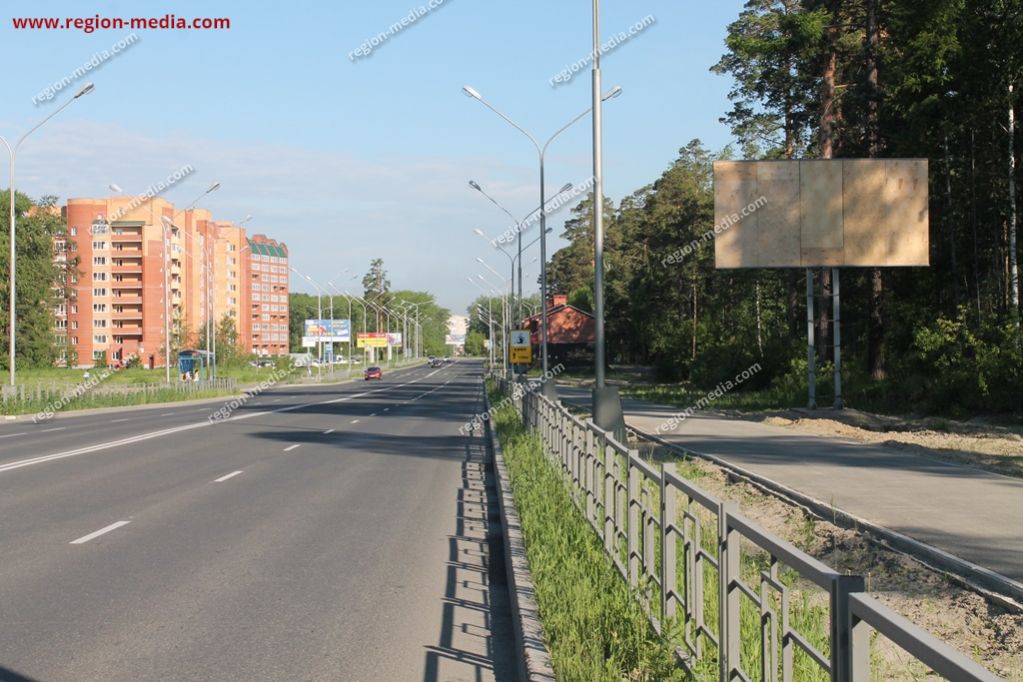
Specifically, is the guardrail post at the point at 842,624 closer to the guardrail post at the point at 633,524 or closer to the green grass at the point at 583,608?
the green grass at the point at 583,608

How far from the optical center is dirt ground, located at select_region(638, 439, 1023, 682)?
5.97 metres

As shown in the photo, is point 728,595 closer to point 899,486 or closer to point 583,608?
point 583,608

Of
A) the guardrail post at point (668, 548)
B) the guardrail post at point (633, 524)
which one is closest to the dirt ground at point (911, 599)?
the guardrail post at point (668, 548)

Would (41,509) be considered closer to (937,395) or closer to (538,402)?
(538,402)

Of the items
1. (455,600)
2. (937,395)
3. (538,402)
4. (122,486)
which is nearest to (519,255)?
(937,395)

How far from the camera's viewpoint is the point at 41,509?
13.4 m

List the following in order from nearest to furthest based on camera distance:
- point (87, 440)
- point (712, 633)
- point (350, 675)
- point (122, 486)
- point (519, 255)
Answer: point (712, 633)
point (350, 675)
point (122, 486)
point (87, 440)
point (519, 255)

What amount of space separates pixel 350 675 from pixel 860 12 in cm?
3596

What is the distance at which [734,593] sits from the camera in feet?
15.9

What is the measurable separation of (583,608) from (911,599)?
273 centimetres

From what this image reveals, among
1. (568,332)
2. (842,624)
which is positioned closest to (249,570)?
(842,624)

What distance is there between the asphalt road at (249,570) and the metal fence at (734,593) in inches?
41.9

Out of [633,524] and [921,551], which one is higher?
[633,524]

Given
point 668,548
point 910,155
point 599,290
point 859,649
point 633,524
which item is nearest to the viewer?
point 859,649
